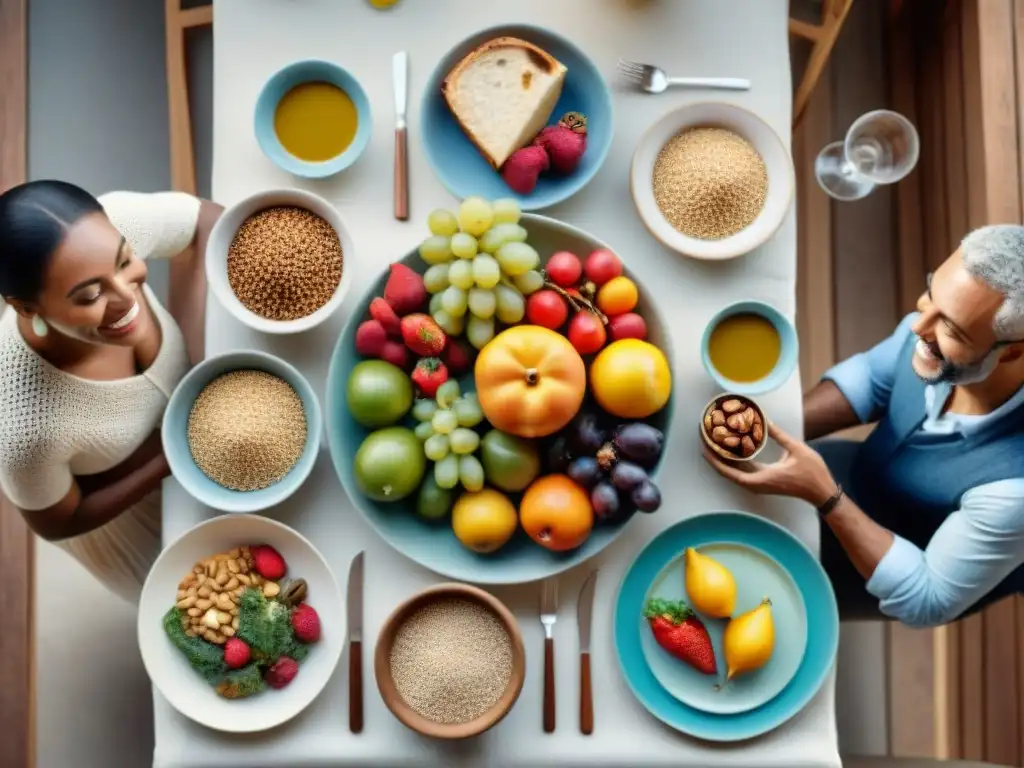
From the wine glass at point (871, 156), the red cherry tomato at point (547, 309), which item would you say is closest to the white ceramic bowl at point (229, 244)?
the red cherry tomato at point (547, 309)

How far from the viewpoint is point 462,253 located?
1115 mm

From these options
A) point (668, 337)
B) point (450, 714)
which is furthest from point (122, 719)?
point (668, 337)

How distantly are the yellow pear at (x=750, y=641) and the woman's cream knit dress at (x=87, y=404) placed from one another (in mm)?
793

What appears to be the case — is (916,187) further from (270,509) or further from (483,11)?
(270,509)

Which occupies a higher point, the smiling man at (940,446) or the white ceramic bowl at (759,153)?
the white ceramic bowl at (759,153)

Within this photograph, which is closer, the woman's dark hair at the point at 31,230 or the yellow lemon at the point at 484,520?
the woman's dark hair at the point at 31,230

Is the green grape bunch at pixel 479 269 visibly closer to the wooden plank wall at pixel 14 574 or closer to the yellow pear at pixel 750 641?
the yellow pear at pixel 750 641

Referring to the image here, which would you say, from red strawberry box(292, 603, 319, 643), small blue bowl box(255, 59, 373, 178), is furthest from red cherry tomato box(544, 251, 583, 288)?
red strawberry box(292, 603, 319, 643)

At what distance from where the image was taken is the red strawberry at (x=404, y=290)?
3.82 ft

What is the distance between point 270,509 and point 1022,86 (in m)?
1.34

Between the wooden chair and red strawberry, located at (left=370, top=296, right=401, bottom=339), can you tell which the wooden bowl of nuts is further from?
the wooden chair

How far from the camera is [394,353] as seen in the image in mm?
1177

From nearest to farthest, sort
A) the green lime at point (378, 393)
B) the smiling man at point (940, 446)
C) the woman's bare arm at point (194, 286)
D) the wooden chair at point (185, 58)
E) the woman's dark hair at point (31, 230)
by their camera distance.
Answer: the woman's dark hair at point (31, 230)
the smiling man at point (940, 446)
the green lime at point (378, 393)
the woman's bare arm at point (194, 286)
the wooden chair at point (185, 58)

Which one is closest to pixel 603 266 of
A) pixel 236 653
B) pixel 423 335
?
pixel 423 335
